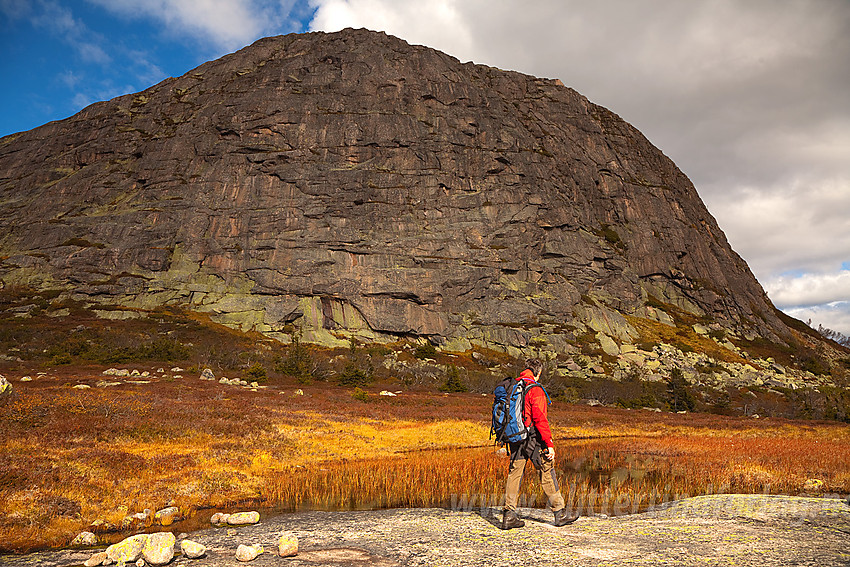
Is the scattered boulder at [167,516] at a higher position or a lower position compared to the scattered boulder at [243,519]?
lower

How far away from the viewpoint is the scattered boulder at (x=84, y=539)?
388 inches

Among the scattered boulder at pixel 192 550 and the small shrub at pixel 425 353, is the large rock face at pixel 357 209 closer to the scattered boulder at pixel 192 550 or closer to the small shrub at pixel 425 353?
the small shrub at pixel 425 353

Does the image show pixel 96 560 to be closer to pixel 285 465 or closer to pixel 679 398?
pixel 285 465

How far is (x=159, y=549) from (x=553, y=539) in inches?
270

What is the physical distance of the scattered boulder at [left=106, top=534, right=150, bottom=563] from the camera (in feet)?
25.9

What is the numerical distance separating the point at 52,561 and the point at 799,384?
13787 centimetres

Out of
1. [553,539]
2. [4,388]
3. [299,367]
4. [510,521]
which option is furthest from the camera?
[299,367]

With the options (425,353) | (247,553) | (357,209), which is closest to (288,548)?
(247,553)

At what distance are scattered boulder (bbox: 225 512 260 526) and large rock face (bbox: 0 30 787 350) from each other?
9834 centimetres

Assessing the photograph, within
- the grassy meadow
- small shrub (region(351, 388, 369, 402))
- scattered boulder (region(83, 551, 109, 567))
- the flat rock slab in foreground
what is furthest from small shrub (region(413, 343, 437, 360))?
scattered boulder (region(83, 551, 109, 567))

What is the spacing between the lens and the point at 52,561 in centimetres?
848

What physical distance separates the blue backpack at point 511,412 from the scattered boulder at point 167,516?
26.6 ft

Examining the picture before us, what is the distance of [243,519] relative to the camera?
37.3 feet

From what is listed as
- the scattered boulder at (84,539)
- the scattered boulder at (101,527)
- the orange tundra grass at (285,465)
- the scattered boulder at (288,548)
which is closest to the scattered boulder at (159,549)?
the scattered boulder at (288,548)
